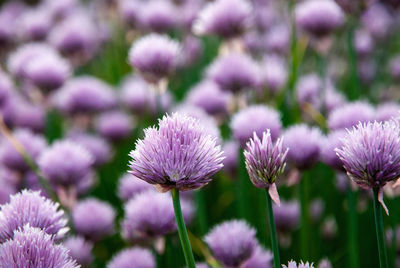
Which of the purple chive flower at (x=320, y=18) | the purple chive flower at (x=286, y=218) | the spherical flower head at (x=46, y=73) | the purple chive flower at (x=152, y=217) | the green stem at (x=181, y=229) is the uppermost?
the purple chive flower at (x=320, y=18)

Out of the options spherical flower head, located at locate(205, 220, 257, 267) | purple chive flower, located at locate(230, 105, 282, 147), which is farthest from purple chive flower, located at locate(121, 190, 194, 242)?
purple chive flower, located at locate(230, 105, 282, 147)

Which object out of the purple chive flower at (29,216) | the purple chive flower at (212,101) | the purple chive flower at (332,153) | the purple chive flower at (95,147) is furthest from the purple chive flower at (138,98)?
the purple chive flower at (29,216)

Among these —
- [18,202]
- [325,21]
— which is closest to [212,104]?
[325,21]

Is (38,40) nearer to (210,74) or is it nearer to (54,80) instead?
(54,80)

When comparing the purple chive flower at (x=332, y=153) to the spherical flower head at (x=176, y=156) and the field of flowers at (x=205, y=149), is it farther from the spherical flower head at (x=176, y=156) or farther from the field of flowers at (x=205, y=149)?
the spherical flower head at (x=176, y=156)

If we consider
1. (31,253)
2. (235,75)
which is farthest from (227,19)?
(31,253)

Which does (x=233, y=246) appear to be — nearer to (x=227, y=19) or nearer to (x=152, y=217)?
(x=152, y=217)
